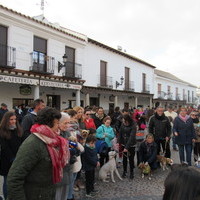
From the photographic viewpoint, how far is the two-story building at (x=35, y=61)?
37.6 ft

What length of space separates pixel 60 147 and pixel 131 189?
2.91m

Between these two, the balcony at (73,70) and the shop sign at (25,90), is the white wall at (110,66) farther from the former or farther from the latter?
the shop sign at (25,90)

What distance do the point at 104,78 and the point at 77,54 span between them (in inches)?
160

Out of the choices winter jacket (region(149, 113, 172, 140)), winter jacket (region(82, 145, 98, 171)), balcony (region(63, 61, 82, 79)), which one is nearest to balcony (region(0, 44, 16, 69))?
balcony (region(63, 61, 82, 79))

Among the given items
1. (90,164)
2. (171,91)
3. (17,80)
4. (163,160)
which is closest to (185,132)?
(163,160)

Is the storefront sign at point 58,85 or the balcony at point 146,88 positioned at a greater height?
the balcony at point 146,88

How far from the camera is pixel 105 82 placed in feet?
64.0

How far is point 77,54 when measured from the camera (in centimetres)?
1617

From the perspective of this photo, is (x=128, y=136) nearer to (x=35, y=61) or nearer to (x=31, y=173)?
(x=31, y=173)

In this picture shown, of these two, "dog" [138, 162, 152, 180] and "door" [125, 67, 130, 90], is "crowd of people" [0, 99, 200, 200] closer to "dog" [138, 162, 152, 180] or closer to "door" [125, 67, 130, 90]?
"dog" [138, 162, 152, 180]

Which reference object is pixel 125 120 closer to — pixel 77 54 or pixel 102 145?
pixel 102 145

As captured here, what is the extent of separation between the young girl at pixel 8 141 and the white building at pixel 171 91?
85.9ft

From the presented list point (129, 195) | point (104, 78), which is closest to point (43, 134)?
point (129, 195)

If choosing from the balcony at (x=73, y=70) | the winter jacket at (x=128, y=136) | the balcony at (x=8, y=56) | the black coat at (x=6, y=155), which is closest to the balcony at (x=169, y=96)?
the balcony at (x=73, y=70)
